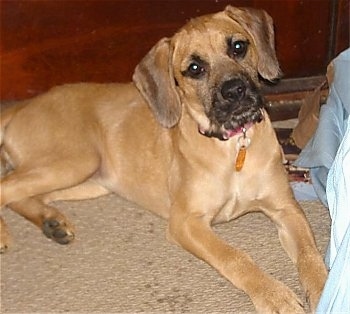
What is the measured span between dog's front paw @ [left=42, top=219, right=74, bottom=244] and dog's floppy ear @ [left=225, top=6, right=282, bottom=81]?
0.89 metres

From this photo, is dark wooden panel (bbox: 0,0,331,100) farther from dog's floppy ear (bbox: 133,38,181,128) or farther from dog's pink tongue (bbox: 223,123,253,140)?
dog's pink tongue (bbox: 223,123,253,140)

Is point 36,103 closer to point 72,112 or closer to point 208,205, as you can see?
point 72,112

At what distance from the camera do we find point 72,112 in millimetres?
3543

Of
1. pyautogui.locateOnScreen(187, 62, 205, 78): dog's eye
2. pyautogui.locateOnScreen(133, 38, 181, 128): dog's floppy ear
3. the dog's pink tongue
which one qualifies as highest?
pyautogui.locateOnScreen(187, 62, 205, 78): dog's eye

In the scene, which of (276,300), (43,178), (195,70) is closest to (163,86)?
(195,70)

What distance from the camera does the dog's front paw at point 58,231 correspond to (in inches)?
130

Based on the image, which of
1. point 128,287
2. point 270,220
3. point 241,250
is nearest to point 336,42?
point 270,220

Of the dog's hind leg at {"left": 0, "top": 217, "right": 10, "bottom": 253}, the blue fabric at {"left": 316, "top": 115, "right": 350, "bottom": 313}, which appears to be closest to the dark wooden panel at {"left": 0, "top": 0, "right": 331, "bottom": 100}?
the dog's hind leg at {"left": 0, "top": 217, "right": 10, "bottom": 253}

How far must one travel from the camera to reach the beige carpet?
298 cm

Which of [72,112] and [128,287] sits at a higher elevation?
[72,112]

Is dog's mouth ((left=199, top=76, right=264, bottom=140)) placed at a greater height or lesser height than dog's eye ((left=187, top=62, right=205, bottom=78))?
lesser

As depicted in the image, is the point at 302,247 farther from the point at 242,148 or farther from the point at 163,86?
the point at 163,86

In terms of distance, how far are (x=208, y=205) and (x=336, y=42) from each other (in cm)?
128

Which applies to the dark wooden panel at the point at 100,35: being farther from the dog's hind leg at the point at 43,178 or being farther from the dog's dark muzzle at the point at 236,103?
the dog's dark muzzle at the point at 236,103
